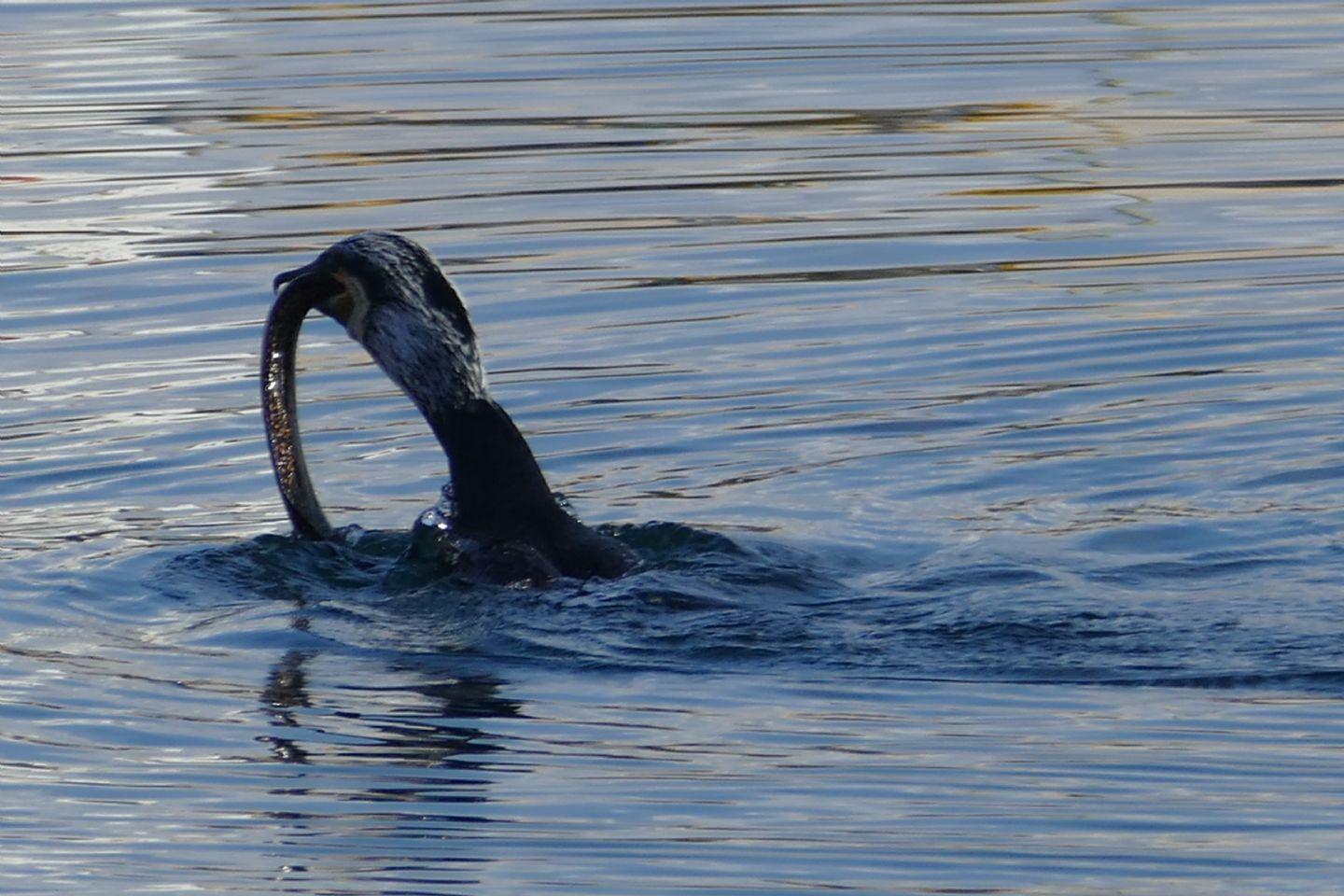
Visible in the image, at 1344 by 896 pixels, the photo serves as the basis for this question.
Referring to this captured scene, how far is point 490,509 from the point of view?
326 inches

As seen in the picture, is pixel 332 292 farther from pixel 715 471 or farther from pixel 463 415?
pixel 715 471

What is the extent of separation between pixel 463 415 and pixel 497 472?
8.3 inches

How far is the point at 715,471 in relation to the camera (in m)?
10.2

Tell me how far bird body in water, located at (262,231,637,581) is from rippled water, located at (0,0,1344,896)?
0.17 metres

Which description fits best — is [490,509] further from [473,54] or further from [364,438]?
[473,54]

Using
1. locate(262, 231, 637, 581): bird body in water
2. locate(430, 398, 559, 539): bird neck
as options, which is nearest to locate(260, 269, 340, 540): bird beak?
locate(262, 231, 637, 581): bird body in water

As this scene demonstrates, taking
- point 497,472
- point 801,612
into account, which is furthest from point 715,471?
point 801,612

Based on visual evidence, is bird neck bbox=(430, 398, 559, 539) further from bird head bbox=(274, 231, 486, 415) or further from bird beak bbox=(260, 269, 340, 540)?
bird beak bbox=(260, 269, 340, 540)

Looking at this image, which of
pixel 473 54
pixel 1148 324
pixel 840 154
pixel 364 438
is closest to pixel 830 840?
pixel 364 438

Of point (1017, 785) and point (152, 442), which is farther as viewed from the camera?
point (152, 442)

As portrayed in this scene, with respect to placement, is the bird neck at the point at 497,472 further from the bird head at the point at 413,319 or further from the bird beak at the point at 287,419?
the bird beak at the point at 287,419

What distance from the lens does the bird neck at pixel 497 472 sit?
27.0ft

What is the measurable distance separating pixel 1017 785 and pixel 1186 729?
0.63 m

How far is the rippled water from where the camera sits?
634cm
